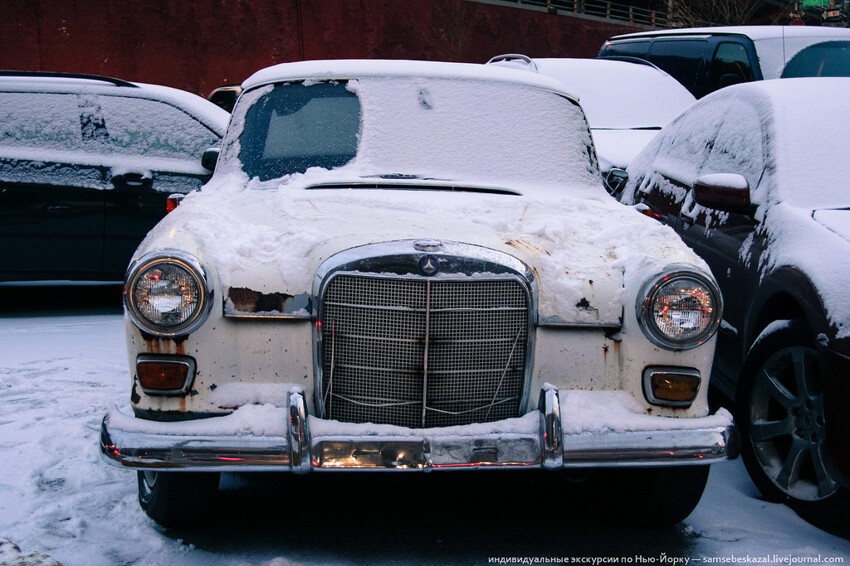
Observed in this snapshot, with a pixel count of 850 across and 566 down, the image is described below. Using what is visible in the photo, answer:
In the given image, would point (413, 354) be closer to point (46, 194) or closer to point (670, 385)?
point (670, 385)

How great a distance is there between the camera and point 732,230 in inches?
188

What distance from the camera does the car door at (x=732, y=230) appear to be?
14.9 feet

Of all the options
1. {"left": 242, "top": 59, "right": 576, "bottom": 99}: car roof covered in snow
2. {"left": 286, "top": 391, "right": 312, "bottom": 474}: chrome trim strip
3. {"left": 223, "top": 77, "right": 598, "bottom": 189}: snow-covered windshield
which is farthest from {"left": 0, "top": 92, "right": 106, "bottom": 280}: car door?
{"left": 286, "top": 391, "right": 312, "bottom": 474}: chrome trim strip

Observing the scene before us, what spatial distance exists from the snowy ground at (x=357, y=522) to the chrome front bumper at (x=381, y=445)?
1.31ft

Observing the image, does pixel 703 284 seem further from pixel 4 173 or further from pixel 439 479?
pixel 4 173

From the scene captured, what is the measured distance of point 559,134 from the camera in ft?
Result: 16.2

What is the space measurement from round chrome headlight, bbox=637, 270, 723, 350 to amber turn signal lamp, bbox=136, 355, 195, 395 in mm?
1502

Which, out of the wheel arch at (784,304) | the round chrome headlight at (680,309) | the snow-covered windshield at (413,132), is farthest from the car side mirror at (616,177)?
the round chrome headlight at (680,309)

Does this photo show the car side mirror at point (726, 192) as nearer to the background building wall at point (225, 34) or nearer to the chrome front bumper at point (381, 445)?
the chrome front bumper at point (381, 445)

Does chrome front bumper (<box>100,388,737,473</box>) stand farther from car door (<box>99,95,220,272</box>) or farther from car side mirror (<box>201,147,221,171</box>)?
car door (<box>99,95,220,272</box>)

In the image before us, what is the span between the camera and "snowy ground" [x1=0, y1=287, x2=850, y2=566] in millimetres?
3500

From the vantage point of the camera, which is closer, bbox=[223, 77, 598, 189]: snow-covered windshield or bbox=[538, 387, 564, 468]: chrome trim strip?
bbox=[538, 387, 564, 468]: chrome trim strip

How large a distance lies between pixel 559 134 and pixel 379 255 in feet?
5.98

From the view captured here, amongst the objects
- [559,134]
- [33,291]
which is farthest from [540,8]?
[559,134]
